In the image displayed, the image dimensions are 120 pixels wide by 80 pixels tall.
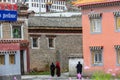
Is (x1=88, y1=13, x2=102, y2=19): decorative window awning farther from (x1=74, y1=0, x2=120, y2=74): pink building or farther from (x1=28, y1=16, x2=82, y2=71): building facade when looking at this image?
(x1=28, y1=16, x2=82, y2=71): building facade

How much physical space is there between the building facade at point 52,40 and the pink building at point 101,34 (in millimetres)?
9585

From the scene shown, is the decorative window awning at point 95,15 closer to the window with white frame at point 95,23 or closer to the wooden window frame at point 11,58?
the window with white frame at point 95,23

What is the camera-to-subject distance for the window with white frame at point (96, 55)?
4356 cm

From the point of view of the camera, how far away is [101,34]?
43.7 m

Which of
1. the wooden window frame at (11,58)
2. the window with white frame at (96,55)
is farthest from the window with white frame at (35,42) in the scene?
the wooden window frame at (11,58)

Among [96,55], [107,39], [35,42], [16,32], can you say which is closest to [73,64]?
[96,55]

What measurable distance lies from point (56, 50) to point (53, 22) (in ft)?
10.5

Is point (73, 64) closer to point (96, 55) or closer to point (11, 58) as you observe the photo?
point (96, 55)

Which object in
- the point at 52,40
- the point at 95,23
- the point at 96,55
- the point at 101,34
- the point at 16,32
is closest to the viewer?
the point at 101,34

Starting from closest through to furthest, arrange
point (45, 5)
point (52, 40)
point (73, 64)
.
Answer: point (73, 64)
point (52, 40)
point (45, 5)

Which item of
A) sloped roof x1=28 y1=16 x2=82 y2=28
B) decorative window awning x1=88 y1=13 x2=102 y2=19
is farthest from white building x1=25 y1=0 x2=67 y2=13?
decorative window awning x1=88 y1=13 x2=102 y2=19

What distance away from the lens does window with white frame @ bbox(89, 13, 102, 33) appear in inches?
1721

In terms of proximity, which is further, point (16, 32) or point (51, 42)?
point (51, 42)

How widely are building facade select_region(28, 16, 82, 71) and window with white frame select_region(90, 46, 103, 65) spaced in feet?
31.9
